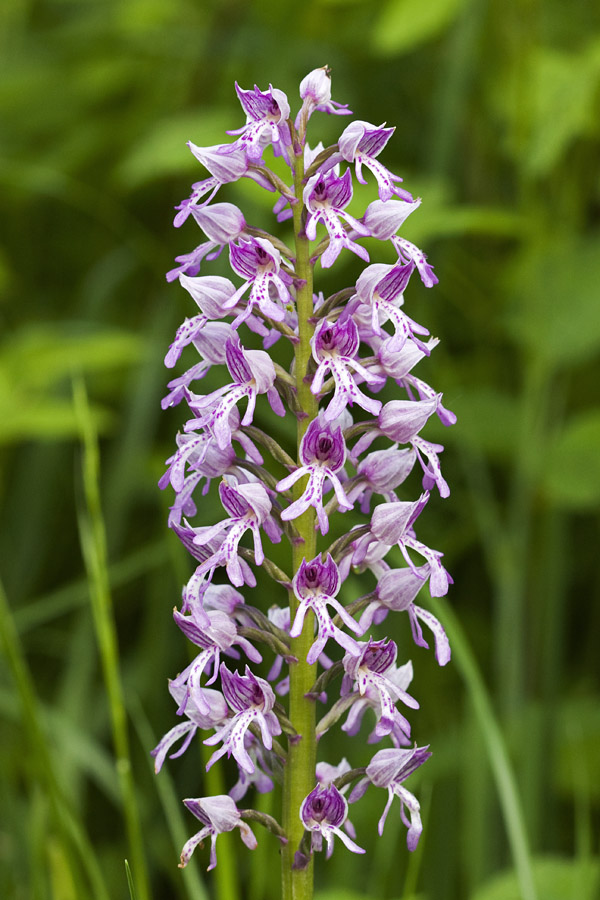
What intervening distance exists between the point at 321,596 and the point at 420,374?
7.24 ft

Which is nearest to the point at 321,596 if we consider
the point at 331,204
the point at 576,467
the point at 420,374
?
the point at 331,204

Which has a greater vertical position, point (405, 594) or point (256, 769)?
point (405, 594)

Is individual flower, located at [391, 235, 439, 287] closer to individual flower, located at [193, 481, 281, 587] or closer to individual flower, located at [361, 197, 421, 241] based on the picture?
individual flower, located at [361, 197, 421, 241]

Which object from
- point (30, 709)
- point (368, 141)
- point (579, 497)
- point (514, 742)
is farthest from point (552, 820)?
point (368, 141)

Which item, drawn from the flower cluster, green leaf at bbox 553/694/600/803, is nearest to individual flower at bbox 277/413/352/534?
the flower cluster

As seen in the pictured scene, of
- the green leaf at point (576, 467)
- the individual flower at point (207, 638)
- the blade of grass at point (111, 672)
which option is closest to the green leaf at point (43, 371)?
the blade of grass at point (111, 672)

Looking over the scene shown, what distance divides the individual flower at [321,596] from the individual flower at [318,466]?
0.22 feet

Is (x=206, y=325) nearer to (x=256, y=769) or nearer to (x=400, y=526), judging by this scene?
(x=400, y=526)

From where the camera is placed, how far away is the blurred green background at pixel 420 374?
2.76m

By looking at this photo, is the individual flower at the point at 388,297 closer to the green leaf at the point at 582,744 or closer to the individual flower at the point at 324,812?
the individual flower at the point at 324,812

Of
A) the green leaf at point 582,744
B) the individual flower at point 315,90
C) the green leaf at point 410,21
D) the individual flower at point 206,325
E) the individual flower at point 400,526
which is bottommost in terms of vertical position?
the green leaf at point 582,744

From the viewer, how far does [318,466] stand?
→ 133 cm

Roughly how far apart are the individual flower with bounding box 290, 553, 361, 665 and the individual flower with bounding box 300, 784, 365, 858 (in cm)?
17

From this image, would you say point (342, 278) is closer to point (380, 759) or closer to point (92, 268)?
point (92, 268)
